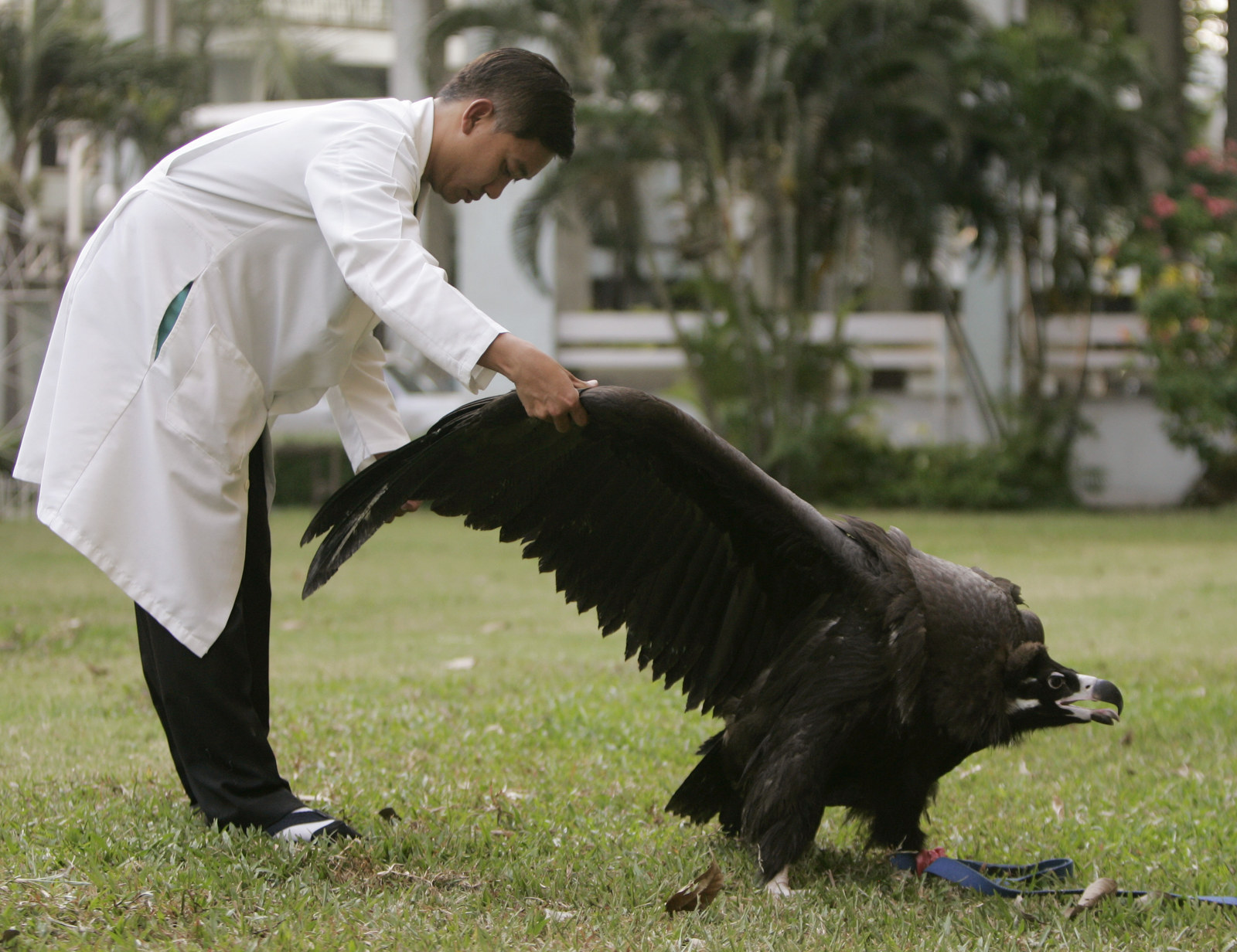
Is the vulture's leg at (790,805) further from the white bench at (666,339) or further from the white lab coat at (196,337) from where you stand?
the white bench at (666,339)

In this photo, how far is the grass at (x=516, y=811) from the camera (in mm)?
2723

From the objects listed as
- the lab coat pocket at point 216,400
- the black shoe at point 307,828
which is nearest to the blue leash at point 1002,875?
the black shoe at point 307,828

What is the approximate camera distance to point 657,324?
18594mm

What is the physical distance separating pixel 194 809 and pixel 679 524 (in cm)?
143

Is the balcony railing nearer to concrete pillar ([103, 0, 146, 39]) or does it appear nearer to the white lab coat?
concrete pillar ([103, 0, 146, 39])

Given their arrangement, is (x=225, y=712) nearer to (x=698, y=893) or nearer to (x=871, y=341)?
(x=698, y=893)

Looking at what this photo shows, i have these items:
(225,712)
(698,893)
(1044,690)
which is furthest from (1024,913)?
(225,712)

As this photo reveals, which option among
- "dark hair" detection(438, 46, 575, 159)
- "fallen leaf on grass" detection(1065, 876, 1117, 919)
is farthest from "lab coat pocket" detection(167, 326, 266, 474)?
"fallen leaf on grass" detection(1065, 876, 1117, 919)

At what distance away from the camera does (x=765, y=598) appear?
3.31 metres

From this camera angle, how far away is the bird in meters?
3.03

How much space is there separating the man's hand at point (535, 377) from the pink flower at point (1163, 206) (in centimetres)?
1482

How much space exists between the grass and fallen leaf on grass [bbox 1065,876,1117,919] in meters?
0.03

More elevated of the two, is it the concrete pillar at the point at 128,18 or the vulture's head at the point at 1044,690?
the concrete pillar at the point at 128,18

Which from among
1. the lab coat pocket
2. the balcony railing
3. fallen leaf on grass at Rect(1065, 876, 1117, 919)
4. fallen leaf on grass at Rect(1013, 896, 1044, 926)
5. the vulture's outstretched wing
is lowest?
fallen leaf on grass at Rect(1013, 896, 1044, 926)
